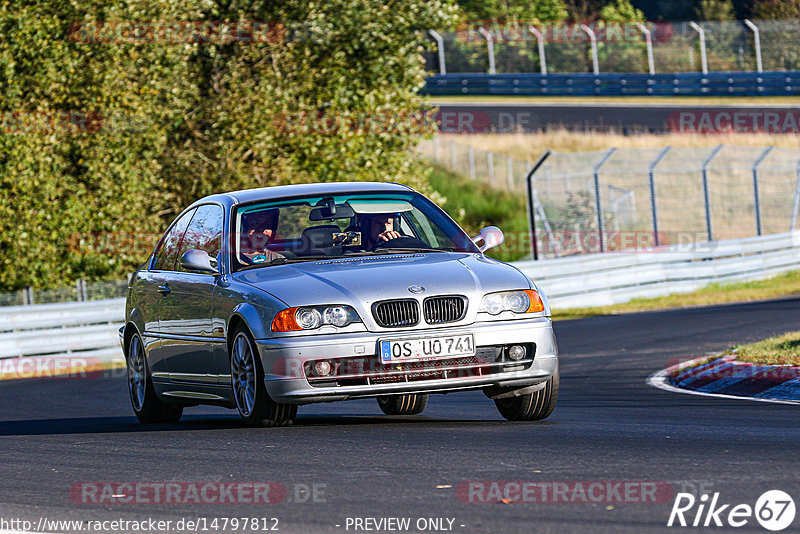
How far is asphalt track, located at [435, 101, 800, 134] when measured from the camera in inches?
1730

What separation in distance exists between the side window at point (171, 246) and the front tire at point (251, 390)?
1691 millimetres

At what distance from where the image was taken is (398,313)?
830cm

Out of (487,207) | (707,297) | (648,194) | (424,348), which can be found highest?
(424,348)

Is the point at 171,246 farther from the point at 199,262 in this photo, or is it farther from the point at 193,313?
the point at 199,262

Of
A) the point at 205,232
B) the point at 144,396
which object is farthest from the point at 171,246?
the point at 144,396

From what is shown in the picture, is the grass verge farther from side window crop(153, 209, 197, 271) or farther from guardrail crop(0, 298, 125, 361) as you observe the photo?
side window crop(153, 209, 197, 271)

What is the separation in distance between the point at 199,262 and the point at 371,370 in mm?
1661

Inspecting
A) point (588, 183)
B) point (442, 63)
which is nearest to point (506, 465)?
point (588, 183)

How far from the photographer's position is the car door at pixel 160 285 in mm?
10203

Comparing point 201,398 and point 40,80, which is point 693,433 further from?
point 40,80

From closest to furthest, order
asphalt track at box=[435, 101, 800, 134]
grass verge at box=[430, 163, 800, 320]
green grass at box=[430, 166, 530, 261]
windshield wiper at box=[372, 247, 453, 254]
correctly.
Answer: windshield wiper at box=[372, 247, 453, 254] < grass verge at box=[430, 163, 800, 320] < green grass at box=[430, 166, 530, 261] < asphalt track at box=[435, 101, 800, 134]

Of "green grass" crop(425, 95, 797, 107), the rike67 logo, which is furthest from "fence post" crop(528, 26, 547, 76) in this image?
the rike67 logo

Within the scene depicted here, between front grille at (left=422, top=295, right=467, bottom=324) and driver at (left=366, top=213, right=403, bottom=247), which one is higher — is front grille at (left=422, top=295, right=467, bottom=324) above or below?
below

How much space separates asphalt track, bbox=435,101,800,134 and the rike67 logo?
37.4 meters
